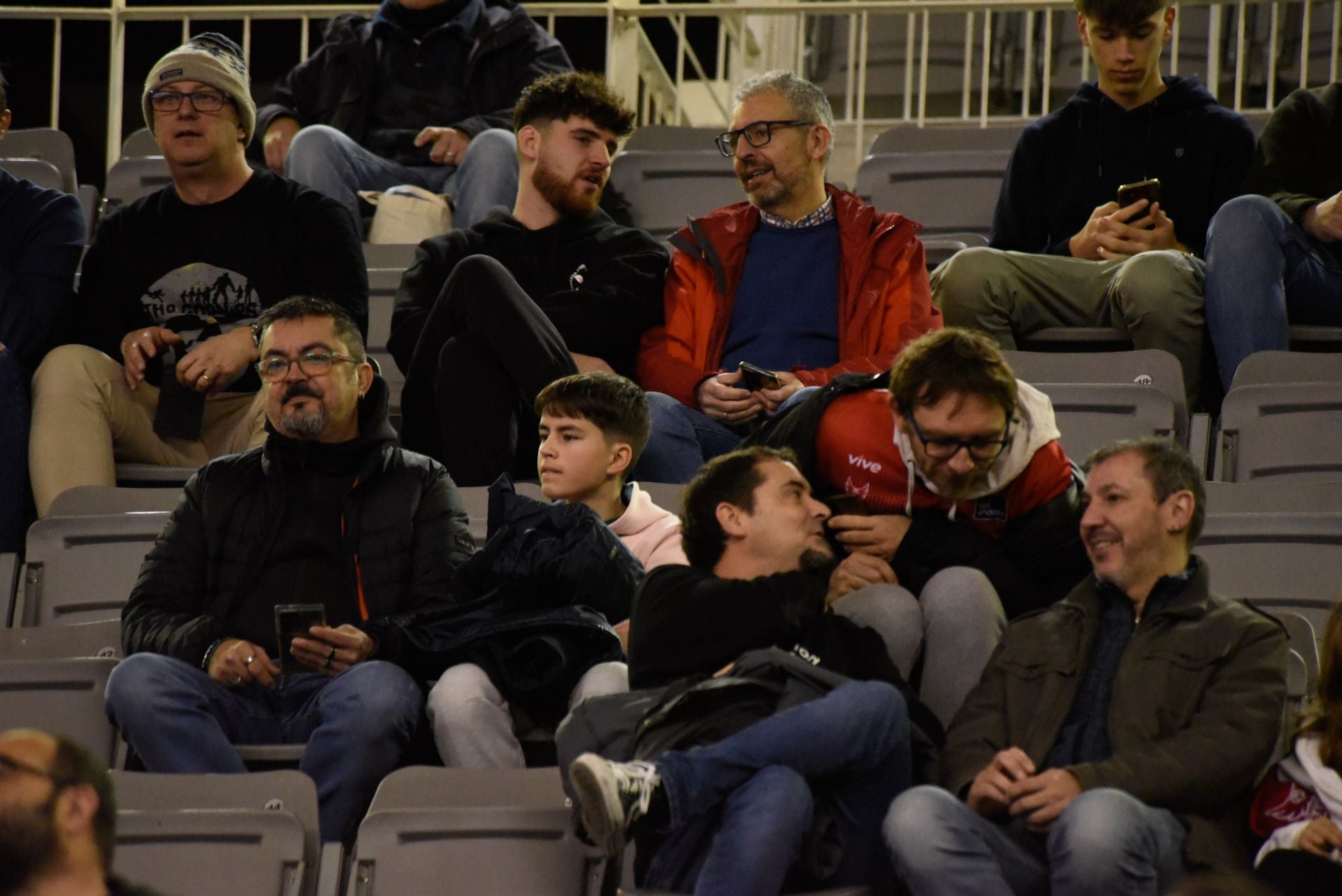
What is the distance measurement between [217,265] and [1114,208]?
6.60 feet

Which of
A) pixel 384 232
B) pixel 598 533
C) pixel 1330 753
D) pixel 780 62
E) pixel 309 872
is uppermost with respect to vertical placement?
pixel 780 62

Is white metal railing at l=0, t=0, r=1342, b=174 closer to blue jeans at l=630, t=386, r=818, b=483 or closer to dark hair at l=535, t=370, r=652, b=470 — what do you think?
blue jeans at l=630, t=386, r=818, b=483

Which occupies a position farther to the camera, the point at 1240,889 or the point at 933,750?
the point at 933,750

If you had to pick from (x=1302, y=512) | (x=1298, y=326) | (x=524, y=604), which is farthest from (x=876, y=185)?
(x=524, y=604)

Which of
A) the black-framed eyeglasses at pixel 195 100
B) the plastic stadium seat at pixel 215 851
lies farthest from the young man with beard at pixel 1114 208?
the plastic stadium seat at pixel 215 851

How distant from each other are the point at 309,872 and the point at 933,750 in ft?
2.95

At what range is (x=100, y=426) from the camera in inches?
163

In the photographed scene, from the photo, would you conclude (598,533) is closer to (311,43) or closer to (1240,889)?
(1240,889)

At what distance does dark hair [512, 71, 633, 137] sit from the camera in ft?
14.9

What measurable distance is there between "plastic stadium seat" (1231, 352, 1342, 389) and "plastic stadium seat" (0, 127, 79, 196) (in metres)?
3.22

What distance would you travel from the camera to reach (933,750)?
9.57ft

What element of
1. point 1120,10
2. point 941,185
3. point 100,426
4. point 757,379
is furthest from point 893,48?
point 100,426

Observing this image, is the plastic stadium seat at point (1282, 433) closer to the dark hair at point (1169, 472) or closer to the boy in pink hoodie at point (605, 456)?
the dark hair at point (1169, 472)

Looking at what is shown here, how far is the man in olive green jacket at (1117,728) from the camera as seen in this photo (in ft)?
8.71
